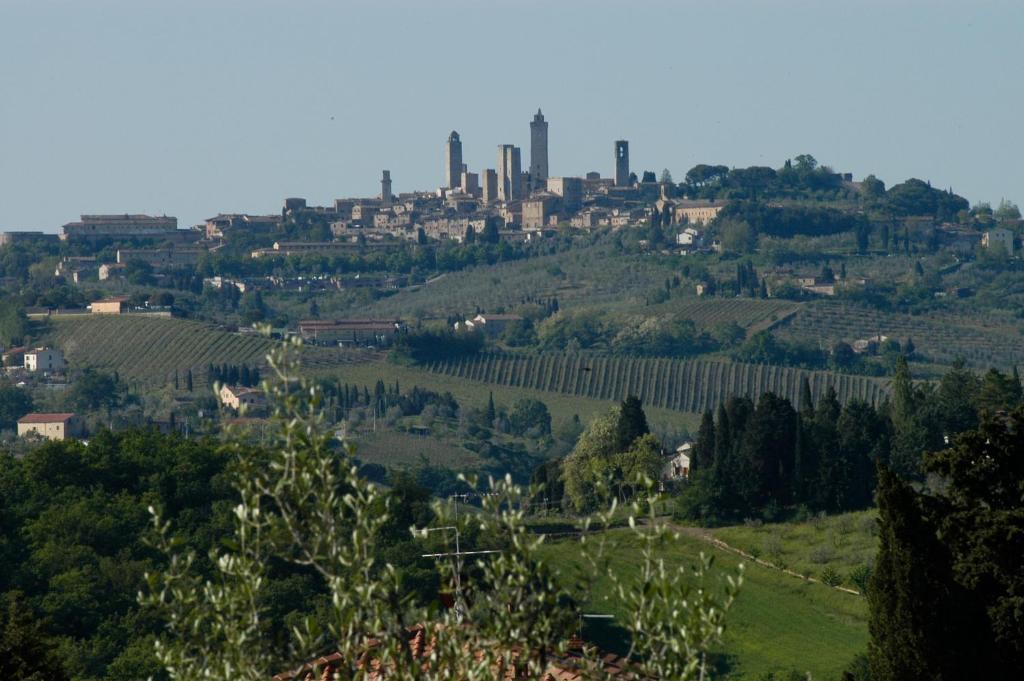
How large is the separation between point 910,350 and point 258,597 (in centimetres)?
12039

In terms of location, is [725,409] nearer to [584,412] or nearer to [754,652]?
[754,652]

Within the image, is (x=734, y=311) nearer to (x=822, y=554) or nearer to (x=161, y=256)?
(x=161, y=256)

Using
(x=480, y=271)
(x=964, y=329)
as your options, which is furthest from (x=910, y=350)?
(x=480, y=271)

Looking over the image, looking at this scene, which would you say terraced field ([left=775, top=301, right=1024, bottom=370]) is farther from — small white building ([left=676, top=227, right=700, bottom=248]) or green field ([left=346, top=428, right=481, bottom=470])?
green field ([left=346, top=428, right=481, bottom=470])

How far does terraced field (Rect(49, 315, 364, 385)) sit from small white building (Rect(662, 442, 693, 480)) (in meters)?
52.1

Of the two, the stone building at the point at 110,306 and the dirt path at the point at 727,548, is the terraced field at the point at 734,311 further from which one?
the dirt path at the point at 727,548

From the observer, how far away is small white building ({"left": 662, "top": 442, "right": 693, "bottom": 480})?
67162 mm

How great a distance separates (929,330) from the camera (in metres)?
142

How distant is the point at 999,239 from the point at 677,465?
126632 mm

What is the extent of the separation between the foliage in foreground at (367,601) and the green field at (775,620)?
28077 mm

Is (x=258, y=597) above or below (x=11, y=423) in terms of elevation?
above

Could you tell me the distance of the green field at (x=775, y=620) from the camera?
139 feet

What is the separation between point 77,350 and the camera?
452 feet

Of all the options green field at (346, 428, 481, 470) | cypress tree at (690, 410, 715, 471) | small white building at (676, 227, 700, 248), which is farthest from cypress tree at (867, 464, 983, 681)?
small white building at (676, 227, 700, 248)
